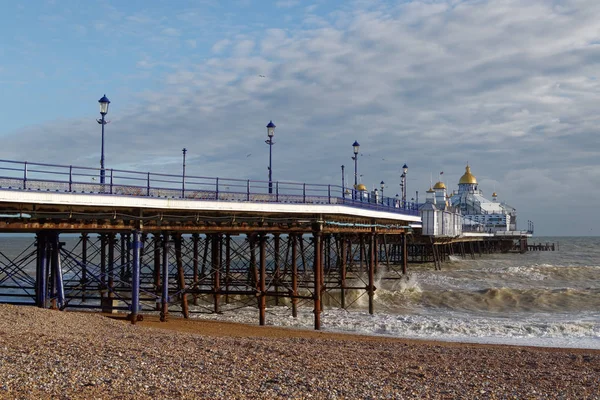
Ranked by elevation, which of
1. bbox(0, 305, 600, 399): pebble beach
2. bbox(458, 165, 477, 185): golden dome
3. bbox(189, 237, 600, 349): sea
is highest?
bbox(458, 165, 477, 185): golden dome

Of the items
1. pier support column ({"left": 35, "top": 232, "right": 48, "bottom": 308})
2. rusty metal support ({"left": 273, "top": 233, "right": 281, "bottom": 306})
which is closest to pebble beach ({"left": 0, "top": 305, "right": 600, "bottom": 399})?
pier support column ({"left": 35, "top": 232, "right": 48, "bottom": 308})

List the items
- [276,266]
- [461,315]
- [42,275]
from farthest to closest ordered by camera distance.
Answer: [461,315], [276,266], [42,275]

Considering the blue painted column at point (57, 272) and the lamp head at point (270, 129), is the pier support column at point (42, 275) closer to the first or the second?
the blue painted column at point (57, 272)

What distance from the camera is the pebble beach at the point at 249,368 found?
9.75 m

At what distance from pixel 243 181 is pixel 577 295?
21.5m

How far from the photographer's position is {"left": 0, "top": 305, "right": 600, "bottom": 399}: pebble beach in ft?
32.0

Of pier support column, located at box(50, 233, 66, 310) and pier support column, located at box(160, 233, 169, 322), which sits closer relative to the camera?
pier support column, located at box(50, 233, 66, 310)

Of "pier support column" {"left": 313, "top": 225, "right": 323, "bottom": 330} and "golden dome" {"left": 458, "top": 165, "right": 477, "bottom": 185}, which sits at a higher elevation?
"golden dome" {"left": 458, "top": 165, "right": 477, "bottom": 185}

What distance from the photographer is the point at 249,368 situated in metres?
11.4

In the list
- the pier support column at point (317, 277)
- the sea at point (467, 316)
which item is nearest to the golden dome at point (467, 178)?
the sea at point (467, 316)

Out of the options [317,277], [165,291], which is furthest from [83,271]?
[317,277]

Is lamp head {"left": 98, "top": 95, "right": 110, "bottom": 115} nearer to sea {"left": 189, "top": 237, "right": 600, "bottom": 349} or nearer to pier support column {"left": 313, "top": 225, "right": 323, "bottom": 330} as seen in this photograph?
pier support column {"left": 313, "top": 225, "right": 323, "bottom": 330}

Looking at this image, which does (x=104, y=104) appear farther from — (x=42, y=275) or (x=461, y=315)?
(x=461, y=315)

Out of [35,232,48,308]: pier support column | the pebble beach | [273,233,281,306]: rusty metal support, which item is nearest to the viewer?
the pebble beach
